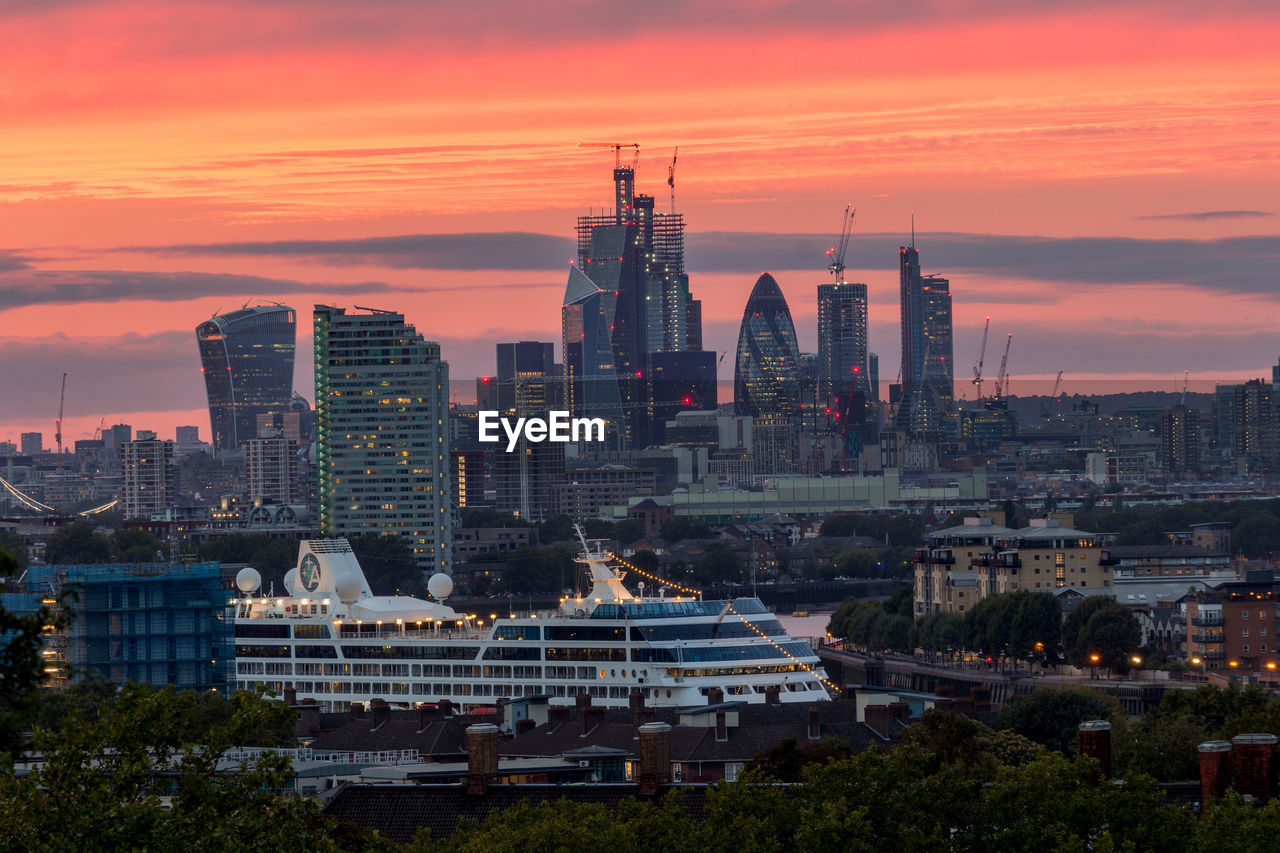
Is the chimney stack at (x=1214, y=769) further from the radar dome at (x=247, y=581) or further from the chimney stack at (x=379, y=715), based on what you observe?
the radar dome at (x=247, y=581)

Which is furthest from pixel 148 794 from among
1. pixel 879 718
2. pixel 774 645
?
pixel 774 645

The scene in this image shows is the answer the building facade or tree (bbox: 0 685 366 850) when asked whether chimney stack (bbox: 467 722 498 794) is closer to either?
tree (bbox: 0 685 366 850)

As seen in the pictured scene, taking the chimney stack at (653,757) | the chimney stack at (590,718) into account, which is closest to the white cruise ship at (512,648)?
the chimney stack at (590,718)

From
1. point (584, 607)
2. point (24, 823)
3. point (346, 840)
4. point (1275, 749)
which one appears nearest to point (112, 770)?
point (24, 823)

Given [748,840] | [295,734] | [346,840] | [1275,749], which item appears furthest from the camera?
[295,734]

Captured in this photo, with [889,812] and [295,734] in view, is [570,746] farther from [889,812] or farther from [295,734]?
[889,812]

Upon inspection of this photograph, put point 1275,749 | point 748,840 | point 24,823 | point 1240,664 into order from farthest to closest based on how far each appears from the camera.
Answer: point 1240,664, point 1275,749, point 748,840, point 24,823

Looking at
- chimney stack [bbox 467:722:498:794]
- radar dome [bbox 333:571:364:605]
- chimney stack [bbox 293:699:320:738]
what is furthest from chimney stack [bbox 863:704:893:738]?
radar dome [bbox 333:571:364:605]
